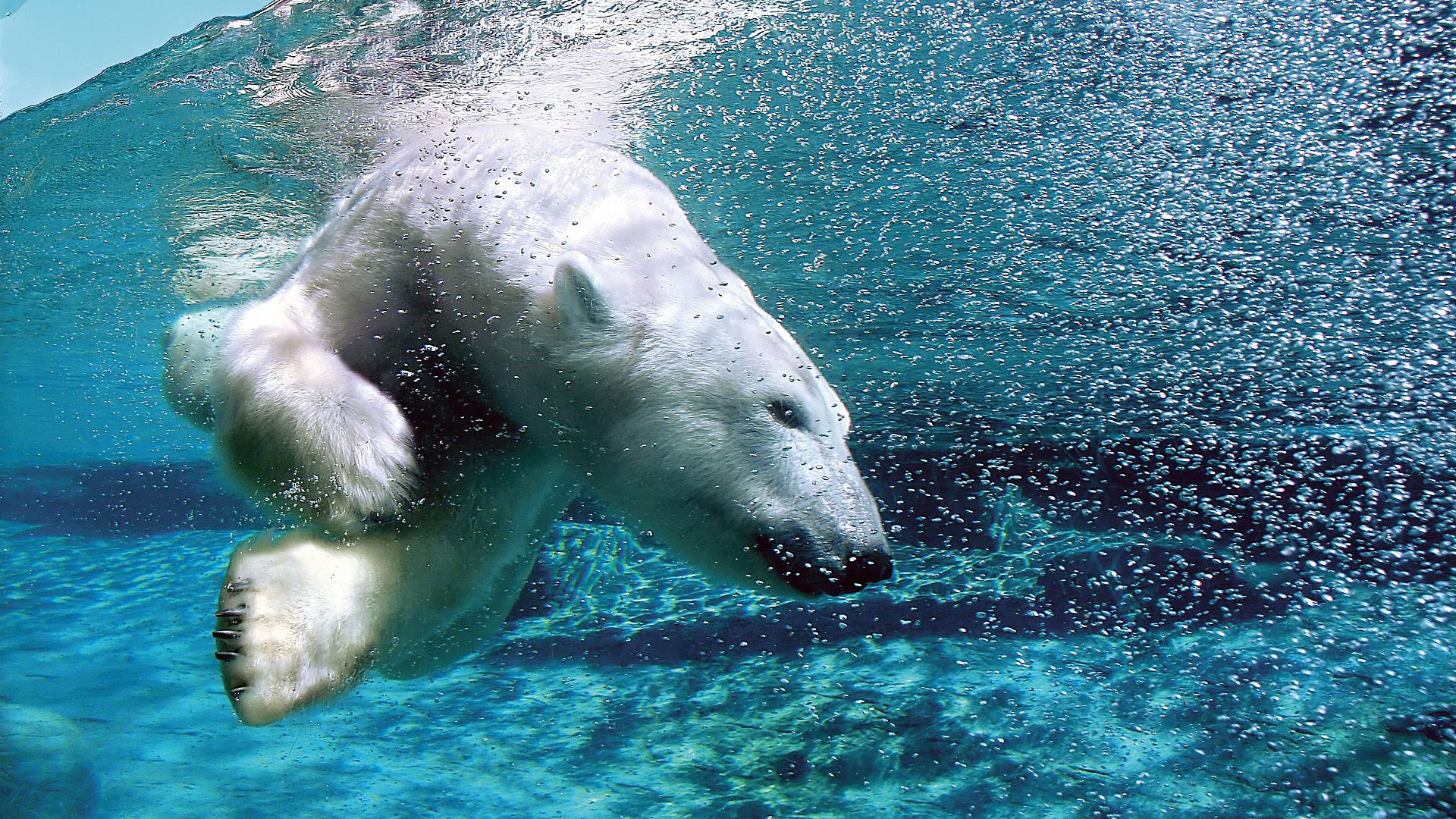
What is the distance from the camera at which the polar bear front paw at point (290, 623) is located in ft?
4.96

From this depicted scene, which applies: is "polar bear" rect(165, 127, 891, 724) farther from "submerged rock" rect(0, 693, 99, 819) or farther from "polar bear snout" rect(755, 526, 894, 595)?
"submerged rock" rect(0, 693, 99, 819)

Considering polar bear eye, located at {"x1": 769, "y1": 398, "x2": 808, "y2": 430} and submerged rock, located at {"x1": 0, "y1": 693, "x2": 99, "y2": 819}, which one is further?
submerged rock, located at {"x1": 0, "y1": 693, "x2": 99, "y2": 819}

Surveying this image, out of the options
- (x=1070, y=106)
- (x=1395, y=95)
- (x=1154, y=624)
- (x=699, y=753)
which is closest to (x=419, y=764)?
(x=699, y=753)

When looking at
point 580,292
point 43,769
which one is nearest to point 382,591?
point 580,292

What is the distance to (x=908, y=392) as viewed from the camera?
4562 millimetres

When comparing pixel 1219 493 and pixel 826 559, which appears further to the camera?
pixel 1219 493

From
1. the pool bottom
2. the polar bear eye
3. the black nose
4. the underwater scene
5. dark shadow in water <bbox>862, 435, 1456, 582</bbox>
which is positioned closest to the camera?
the black nose

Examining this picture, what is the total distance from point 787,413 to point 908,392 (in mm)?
3020

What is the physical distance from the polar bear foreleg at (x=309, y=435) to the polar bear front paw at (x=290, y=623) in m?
0.09

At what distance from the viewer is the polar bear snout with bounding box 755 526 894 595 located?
4.98 ft

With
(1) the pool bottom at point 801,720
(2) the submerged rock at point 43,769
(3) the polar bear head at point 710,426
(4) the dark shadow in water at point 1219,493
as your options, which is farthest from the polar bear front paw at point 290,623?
(2) the submerged rock at point 43,769

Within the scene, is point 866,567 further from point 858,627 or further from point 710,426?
point 858,627

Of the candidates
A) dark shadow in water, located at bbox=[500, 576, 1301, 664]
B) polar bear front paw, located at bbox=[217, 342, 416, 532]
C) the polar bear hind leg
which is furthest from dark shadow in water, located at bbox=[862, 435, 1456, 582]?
polar bear front paw, located at bbox=[217, 342, 416, 532]

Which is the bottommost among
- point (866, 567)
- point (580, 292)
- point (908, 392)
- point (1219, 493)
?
point (1219, 493)
